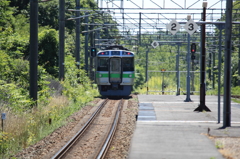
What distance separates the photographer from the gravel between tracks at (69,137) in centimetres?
1051

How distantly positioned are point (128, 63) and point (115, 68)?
0.93m

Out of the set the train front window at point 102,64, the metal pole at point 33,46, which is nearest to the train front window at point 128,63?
the train front window at point 102,64

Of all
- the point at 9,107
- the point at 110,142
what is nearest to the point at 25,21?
the point at 9,107

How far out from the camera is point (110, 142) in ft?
39.8

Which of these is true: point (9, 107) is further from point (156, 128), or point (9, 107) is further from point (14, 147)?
point (156, 128)

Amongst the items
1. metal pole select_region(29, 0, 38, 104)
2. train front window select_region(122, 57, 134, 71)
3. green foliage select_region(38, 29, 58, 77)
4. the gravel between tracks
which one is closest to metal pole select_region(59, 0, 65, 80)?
green foliage select_region(38, 29, 58, 77)

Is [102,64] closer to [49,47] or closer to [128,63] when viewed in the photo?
[128,63]

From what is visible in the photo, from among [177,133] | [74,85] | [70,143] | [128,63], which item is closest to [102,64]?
[128,63]

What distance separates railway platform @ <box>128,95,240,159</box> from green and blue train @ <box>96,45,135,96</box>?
25.1ft

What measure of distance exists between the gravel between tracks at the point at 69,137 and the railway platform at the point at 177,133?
0.95 feet

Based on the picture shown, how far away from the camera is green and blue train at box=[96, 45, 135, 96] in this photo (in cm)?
2778

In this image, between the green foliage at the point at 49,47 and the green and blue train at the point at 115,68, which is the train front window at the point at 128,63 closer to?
the green and blue train at the point at 115,68

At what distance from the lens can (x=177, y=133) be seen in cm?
1358

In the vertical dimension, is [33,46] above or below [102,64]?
above
